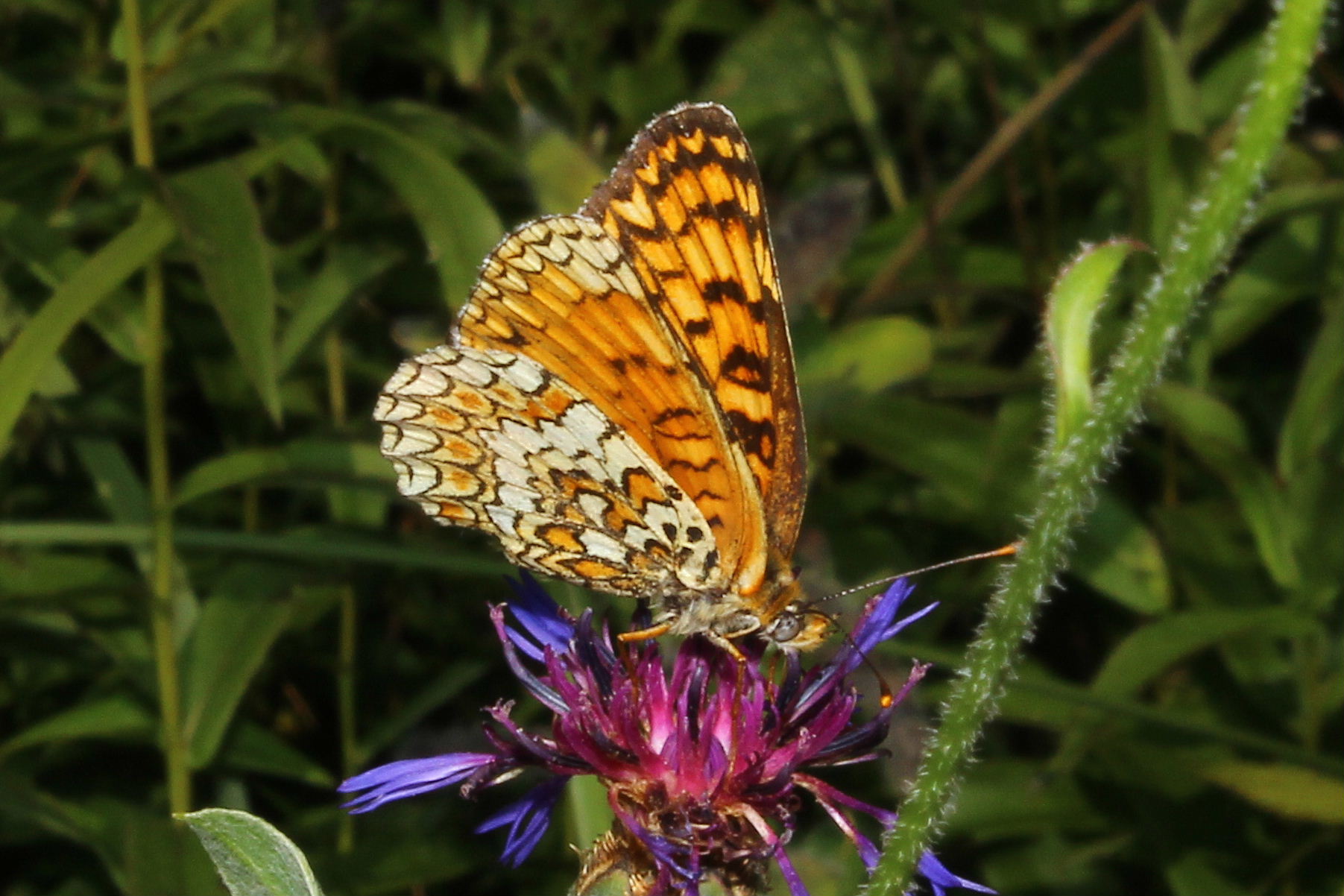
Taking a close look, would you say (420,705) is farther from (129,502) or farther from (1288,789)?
(1288,789)

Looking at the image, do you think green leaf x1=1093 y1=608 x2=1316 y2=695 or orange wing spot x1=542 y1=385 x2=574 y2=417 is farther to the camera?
green leaf x1=1093 y1=608 x2=1316 y2=695

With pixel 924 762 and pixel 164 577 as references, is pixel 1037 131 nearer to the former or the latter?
pixel 164 577

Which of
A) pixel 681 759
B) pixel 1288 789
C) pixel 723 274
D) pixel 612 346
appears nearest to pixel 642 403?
pixel 612 346

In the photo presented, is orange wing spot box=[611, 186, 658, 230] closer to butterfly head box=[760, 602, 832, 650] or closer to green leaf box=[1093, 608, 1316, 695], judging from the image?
butterfly head box=[760, 602, 832, 650]

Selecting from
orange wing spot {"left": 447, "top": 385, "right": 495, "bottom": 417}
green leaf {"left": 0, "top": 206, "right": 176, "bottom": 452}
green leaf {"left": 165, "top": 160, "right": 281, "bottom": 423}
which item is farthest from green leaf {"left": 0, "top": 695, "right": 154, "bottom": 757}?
orange wing spot {"left": 447, "top": 385, "right": 495, "bottom": 417}

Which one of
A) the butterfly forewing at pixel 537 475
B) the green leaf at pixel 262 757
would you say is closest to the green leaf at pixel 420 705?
the green leaf at pixel 262 757

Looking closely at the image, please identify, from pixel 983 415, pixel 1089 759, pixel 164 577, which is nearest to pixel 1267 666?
pixel 1089 759

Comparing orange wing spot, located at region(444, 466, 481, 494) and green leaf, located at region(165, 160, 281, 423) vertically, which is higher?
green leaf, located at region(165, 160, 281, 423)
